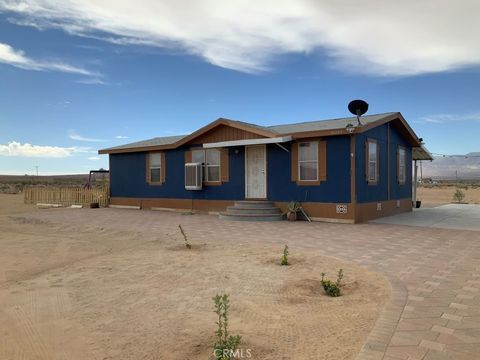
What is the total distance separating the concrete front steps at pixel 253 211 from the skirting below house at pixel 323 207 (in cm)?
38

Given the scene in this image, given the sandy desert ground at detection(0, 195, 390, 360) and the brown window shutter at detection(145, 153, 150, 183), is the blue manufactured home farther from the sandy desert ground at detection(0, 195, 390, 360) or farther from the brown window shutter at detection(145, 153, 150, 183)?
the sandy desert ground at detection(0, 195, 390, 360)

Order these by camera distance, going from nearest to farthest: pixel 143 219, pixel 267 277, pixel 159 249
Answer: pixel 267 277
pixel 159 249
pixel 143 219

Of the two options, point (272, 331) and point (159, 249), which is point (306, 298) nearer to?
point (272, 331)

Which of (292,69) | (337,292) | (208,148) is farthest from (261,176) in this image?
(337,292)

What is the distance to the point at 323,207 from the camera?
13.0m

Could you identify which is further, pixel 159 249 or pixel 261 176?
pixel 261 176

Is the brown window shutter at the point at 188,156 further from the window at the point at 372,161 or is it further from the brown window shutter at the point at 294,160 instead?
the window at the point at 372,161

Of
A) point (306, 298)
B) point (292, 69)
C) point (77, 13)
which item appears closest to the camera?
point (306, 298)

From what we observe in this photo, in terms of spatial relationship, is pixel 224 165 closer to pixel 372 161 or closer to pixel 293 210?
pixel 293 210

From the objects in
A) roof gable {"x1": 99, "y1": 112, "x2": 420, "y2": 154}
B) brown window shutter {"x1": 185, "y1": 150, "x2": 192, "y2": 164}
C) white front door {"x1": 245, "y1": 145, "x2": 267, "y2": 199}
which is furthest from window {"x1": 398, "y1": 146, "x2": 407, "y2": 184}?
brown window shutter {"x1": 185, "y1": 150, "x2": 192, "y2": 164}

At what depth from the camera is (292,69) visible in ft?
61.6

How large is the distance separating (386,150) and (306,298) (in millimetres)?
11439

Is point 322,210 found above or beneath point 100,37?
beneath

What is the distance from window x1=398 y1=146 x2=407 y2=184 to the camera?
54.3 ft
